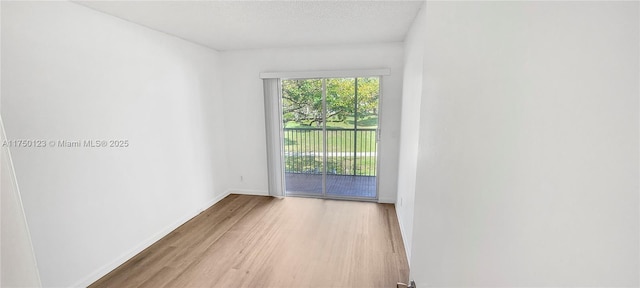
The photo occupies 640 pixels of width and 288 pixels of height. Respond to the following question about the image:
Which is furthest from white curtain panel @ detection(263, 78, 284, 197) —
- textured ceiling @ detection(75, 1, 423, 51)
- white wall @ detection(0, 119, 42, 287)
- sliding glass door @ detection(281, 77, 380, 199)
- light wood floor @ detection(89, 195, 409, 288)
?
white wall @ detection(0, 119, 42, 287)

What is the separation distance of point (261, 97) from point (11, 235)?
3143 millimetres

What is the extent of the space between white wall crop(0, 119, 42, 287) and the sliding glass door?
310cm

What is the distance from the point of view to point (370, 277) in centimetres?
205

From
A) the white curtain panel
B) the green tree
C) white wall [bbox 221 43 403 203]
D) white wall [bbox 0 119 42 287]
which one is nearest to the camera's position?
white wall [bbox 0 119 42 287]

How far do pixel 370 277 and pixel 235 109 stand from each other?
2919 mm

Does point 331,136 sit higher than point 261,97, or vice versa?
point 261,97

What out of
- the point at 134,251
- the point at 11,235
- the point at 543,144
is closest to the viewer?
the point at 543,144

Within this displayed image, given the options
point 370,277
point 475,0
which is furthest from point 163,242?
point 475,0

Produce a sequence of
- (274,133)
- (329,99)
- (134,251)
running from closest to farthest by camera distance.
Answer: (134,251)
(329,99)
(274,133)

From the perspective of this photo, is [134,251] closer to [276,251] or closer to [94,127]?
[94,127]

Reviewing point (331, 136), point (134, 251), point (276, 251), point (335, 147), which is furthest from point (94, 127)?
point (335, 147)

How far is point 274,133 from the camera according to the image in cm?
370

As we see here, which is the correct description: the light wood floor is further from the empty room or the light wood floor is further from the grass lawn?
the grass lawn

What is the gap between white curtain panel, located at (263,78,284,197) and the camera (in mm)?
3572
